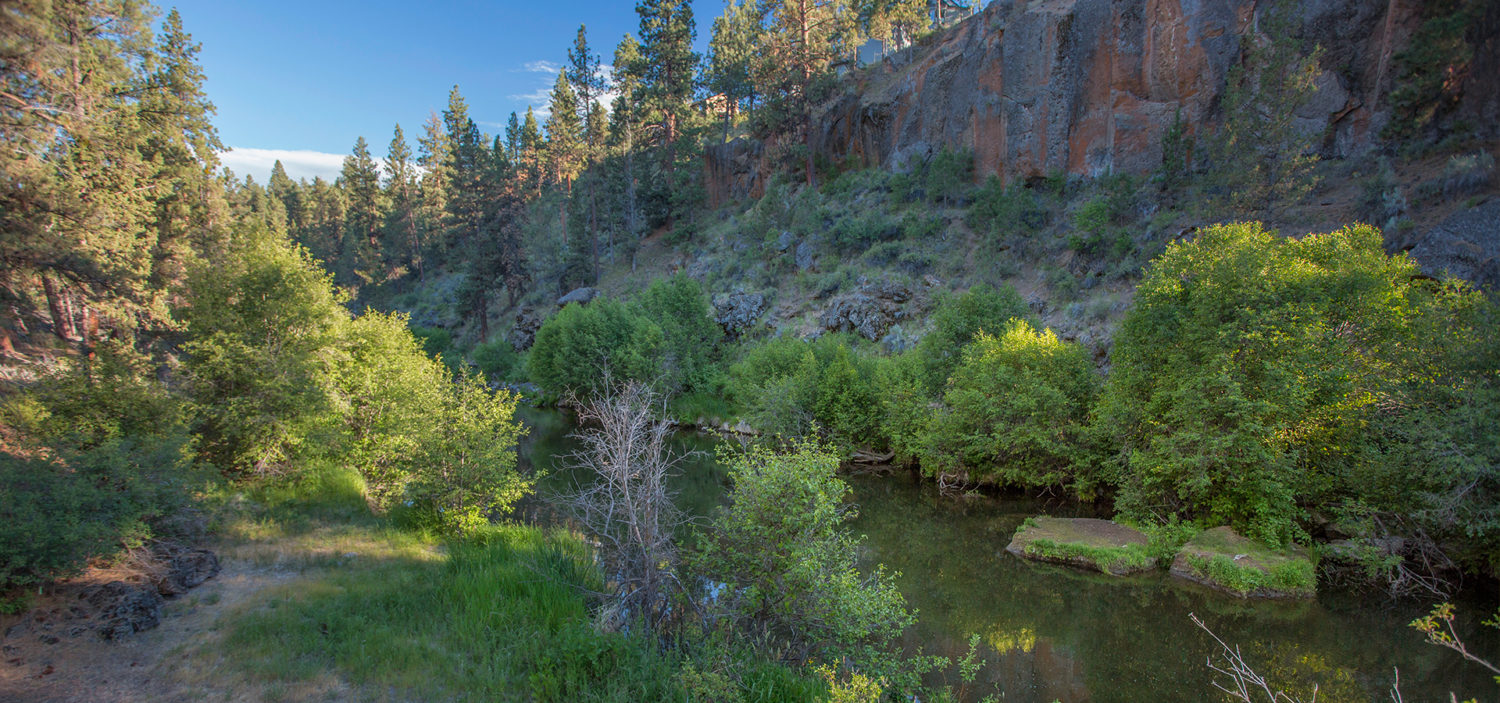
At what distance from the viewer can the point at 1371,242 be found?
14648 mm

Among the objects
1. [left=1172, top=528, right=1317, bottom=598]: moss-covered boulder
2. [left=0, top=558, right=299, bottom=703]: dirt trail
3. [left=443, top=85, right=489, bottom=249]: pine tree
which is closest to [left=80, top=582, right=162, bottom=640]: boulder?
[left=0, top=558, right=299, bottom=703]: dirt trail

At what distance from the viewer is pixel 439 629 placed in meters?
9.04

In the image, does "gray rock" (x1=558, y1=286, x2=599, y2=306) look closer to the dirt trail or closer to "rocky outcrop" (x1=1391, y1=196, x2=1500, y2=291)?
the dirt trail

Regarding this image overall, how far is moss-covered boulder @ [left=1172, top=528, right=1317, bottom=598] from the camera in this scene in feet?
41.7

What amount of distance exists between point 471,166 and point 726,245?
3031 cm

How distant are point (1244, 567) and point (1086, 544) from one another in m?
2.98

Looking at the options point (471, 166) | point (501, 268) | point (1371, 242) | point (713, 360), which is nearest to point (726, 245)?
point (713, 360)

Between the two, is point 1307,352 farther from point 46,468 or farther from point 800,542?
point 46,468

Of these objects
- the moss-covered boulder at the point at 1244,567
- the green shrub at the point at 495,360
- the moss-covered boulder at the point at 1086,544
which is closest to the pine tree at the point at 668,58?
the green shrub at the point at 495,360

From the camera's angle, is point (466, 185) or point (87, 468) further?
point (466, 185)

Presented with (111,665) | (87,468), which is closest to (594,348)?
(87,468)

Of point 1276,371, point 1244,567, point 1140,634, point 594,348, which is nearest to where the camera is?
point 1140,634

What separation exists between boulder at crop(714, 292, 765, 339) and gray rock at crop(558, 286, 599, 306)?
11881 millimetres

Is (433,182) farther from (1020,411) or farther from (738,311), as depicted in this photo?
(1020,411)
